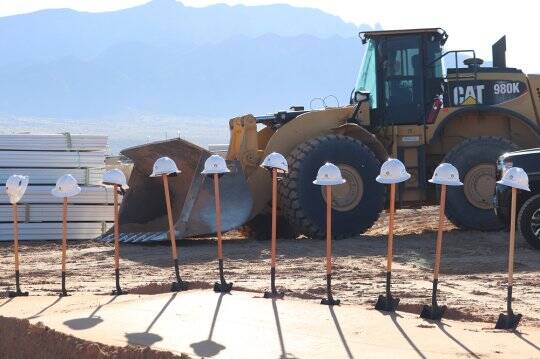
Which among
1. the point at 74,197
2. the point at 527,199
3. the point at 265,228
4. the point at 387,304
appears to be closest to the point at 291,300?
the point at 387,304

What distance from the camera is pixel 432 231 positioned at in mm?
18156

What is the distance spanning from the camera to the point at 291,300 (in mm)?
10250

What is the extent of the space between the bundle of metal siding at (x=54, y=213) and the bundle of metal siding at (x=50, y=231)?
8cm

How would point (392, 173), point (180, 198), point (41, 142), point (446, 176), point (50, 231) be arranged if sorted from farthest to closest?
1. point (41, 142)
2. point (50, 231)
3. point (180, 198)
4. point (392, 173)
5. point (446, 176)

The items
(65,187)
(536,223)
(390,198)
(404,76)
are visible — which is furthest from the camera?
(404,76)

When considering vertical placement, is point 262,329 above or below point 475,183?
below

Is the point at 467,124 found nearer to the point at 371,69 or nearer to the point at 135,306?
the point at 371,69

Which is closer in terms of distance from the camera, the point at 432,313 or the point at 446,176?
the point at 432,313

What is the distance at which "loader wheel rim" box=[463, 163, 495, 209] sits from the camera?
55.8 feet

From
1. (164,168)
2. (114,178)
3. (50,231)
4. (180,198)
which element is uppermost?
(164,168)

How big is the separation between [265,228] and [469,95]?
3549 millimetres

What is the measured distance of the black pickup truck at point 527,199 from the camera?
47.8 ft

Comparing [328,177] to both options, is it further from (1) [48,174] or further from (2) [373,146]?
(1) [48,174]

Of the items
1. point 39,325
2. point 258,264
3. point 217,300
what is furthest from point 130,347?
point 258,264
